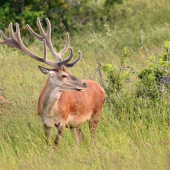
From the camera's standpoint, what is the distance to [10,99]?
812cm

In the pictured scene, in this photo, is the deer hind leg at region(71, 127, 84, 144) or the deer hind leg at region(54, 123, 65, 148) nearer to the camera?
the deer hind leg at region(54, 123, 65, 148)

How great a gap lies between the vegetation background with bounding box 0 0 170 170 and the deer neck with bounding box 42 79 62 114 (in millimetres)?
406

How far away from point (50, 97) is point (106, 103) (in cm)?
145

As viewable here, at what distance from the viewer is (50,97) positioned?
21.0ft

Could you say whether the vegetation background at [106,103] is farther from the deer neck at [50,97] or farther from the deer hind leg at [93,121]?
the deer neck at [50,97]

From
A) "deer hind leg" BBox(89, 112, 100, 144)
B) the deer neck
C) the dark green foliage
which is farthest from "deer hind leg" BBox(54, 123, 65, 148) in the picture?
the dark green foliage

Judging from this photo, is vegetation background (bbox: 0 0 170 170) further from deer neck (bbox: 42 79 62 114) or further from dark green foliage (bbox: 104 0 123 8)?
dark green foliage (bbox: 104 0 123 8)

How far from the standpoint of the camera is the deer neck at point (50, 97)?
638 centimetres

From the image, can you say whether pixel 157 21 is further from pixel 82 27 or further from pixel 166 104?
pixel 166 104

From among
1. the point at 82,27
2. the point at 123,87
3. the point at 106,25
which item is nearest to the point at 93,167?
the point at 123,87

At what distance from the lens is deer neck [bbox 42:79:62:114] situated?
6383 mm

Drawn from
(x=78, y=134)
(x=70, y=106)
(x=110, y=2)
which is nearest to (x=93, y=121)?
A: (x=78, y=134)

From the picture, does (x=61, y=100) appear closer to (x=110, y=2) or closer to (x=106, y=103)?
(x=106, y=103)

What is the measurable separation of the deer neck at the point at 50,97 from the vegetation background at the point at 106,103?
41 cm
